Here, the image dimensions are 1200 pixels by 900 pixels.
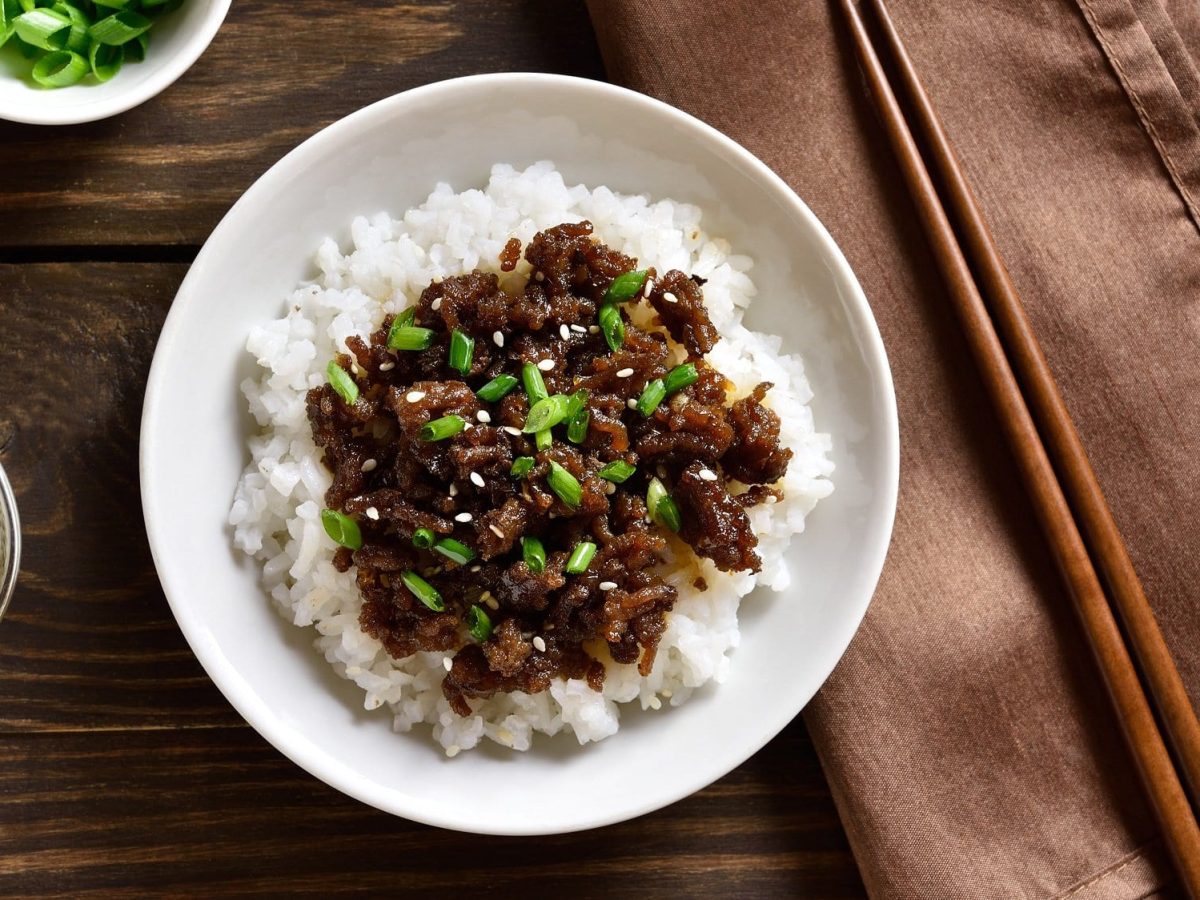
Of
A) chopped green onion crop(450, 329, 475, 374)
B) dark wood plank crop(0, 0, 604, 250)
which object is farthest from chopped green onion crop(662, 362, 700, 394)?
dark wood plank crop(0, 0, 604, 250)

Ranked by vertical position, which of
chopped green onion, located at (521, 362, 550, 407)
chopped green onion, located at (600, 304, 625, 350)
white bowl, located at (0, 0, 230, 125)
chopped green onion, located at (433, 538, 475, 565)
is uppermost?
white bowl, located at (0, 0, 230, 125)

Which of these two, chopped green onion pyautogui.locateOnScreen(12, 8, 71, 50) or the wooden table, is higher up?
chopped green onion pyautogui.locateOnScreen(12, 8, 71, 50)

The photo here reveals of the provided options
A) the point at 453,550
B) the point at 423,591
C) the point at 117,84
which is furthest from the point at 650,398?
the point at 117,84

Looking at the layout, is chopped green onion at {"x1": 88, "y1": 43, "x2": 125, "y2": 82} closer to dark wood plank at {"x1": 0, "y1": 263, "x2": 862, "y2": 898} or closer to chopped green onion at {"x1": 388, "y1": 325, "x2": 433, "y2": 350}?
dark wood plank at {"x1": 0, "y1": 263, "x2": 862, "y2": 898}

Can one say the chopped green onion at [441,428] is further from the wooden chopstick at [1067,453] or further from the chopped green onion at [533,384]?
the wooden chopstick at [1067,453]

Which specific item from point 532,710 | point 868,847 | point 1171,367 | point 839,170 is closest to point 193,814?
point 532,710

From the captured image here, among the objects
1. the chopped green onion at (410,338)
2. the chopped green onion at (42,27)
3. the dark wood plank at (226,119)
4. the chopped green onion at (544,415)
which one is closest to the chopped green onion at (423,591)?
the chopped green onion at (544,415)

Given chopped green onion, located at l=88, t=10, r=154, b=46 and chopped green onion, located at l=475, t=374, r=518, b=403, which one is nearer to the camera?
chopped green onion, located at l=475, t=374, r=518, b=403
